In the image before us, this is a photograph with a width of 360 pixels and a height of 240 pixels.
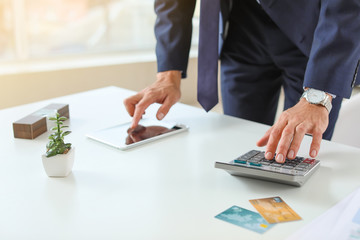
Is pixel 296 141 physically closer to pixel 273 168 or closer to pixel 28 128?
pixel 273 168

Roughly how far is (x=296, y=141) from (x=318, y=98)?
0.64 ft

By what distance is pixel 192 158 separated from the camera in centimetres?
100

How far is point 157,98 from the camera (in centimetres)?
131

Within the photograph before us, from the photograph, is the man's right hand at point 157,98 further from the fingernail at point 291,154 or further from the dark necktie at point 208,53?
the fingernail at point 291,154

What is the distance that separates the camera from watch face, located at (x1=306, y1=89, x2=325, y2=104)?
108 centimetres

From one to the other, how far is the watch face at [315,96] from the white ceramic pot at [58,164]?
1.98ft

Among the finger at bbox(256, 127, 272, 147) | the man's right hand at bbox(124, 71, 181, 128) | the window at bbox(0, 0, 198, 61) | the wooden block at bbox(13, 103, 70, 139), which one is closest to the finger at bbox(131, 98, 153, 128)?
the man's right hand at bbox(124, 71, 181, 128)

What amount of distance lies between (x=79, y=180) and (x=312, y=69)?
2.18 feet

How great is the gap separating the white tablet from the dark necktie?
197 mm

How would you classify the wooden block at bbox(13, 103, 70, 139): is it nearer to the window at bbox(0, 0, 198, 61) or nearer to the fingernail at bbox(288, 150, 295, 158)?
the fingernail at bbox(288, 150, 295, 158)

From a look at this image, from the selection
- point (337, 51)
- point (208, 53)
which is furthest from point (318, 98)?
point (208, 53)

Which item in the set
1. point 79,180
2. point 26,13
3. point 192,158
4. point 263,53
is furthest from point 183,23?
point 26,13

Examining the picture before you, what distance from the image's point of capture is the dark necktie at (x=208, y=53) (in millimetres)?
1341

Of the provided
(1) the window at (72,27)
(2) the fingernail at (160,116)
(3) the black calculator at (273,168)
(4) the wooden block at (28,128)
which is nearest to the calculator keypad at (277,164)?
(3) the black calculator at (273,168)
